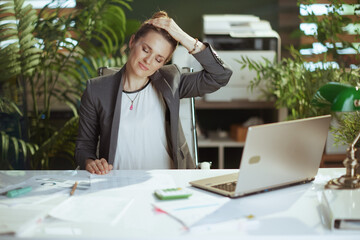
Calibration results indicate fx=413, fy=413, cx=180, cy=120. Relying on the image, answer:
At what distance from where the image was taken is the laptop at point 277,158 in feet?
3.53

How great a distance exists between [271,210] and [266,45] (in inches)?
93.5

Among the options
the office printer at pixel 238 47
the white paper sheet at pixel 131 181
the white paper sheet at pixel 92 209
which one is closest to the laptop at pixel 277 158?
the white paper sheet at pixel 131 181

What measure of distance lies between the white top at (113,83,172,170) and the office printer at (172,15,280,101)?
1408 millimetres

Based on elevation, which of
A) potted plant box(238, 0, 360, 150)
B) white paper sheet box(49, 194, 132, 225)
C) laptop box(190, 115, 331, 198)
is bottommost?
white paper sheet box(49, 194, 132, 225)

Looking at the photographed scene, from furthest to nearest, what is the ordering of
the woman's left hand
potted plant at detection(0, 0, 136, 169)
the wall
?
the wall
potted plant at detection(0, 0, 136, 169)
the woman's left hand

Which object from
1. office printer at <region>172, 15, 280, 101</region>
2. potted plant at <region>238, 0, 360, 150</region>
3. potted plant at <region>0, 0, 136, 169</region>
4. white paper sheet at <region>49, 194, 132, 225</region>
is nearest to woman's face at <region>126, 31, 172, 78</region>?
white paper sheet at <region>49, 194, 132, 225</region>

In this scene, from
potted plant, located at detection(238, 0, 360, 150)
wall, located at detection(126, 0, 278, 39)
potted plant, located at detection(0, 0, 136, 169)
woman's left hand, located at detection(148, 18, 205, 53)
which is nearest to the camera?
woman's left hand, located at detection(148, 18, 205, 53)

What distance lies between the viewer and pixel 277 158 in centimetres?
114

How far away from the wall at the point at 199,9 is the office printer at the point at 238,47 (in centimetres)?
50

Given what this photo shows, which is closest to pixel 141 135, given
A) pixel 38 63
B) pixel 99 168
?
pixel 99 168

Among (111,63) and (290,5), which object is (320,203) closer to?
(111,63)

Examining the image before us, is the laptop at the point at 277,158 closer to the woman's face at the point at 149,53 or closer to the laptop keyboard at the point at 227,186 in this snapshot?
the laptop keyboard at the point at 227,186

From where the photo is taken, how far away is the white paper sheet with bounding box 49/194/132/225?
98cm

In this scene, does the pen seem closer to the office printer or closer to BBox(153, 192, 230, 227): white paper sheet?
BBox(153, 192, 230, 227): white paper sheet
